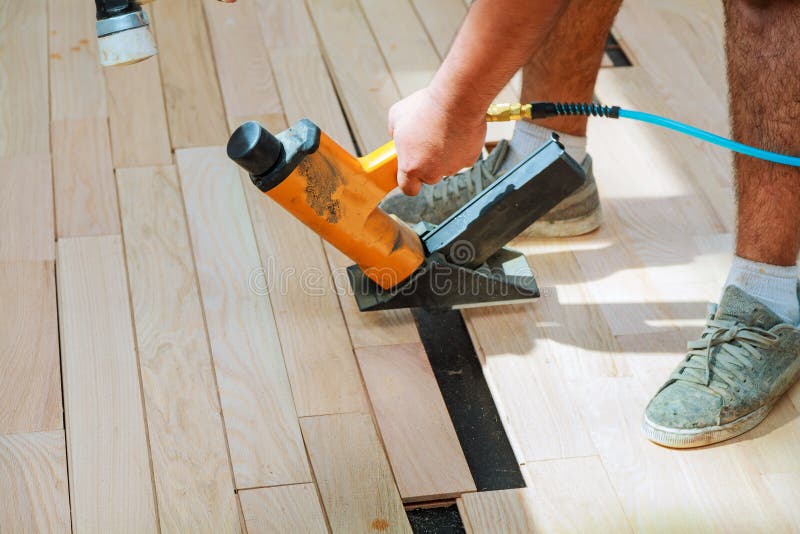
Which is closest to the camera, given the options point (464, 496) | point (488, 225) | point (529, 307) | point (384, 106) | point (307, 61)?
point (464, 496)

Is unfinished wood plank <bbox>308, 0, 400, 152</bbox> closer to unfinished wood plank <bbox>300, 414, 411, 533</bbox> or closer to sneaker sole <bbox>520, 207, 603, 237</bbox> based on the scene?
sneaker sole <bbox>520, 207, 603, 237</bbox>

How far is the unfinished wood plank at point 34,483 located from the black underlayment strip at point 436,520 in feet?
1.79

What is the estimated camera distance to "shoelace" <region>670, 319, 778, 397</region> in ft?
5.72

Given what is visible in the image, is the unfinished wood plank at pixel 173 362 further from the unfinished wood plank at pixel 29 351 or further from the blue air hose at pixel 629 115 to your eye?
the blue air hose at pixel 629 115

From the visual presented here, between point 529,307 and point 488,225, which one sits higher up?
point 488,225

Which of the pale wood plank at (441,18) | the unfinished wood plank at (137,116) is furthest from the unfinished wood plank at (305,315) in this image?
the pale wood plank at (441,18)

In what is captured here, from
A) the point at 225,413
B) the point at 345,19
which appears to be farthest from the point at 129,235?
the point at 345,19

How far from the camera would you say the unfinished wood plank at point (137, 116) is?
2.31m

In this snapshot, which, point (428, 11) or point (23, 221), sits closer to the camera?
point (23, 221)

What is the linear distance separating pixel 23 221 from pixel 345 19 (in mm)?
1197

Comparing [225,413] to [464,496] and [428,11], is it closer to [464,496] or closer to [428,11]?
[464,496]

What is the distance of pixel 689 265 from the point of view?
6.84 feet

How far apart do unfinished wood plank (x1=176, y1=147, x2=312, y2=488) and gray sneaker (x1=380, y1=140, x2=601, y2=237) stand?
0.36m

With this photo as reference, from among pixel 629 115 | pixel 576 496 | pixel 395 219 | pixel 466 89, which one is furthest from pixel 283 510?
pixel 629 115
